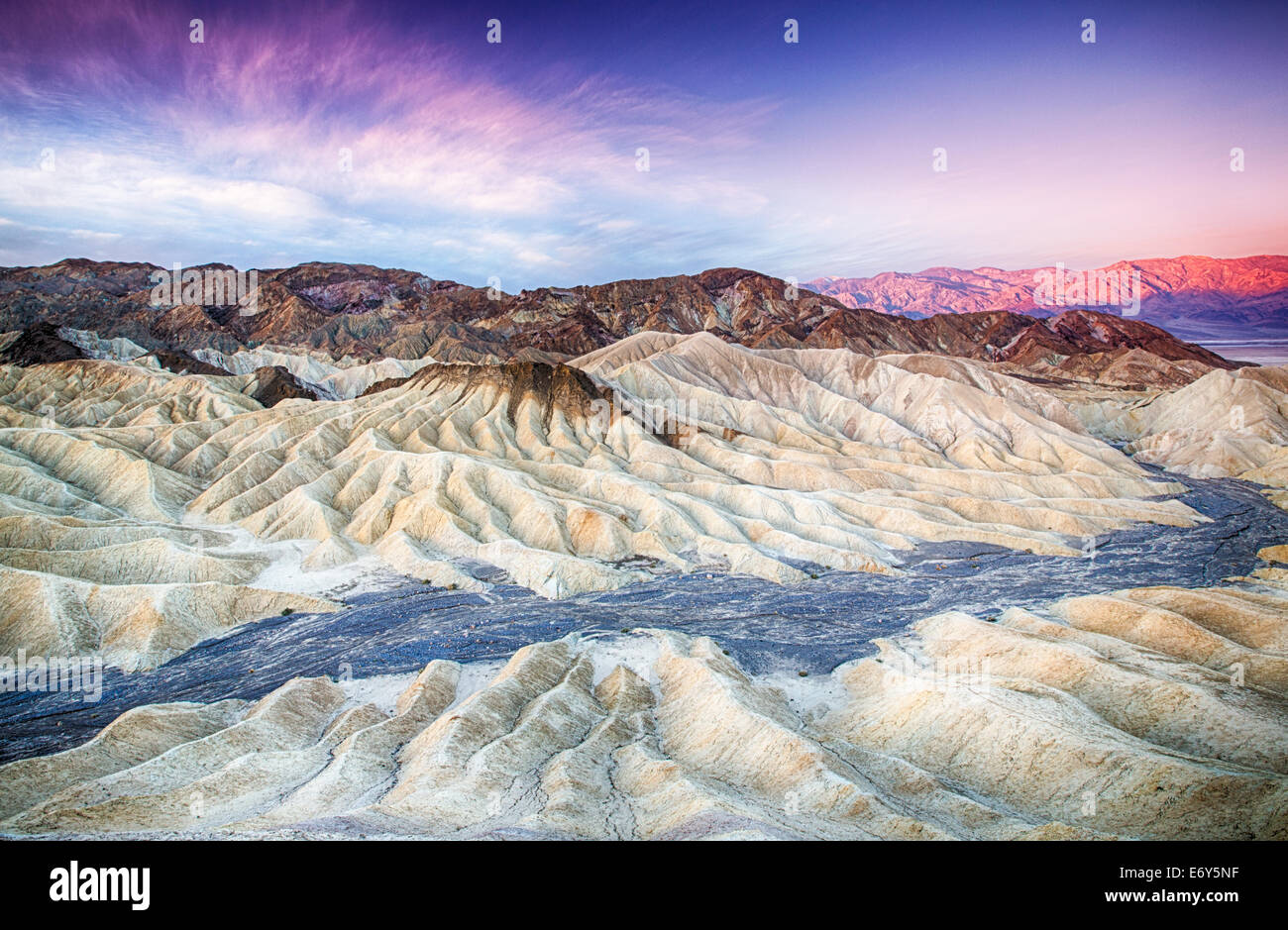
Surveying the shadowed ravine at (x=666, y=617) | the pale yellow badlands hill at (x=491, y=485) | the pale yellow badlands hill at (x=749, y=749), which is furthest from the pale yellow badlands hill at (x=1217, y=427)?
the pale yellow badlands hill at (x=749, y=749)

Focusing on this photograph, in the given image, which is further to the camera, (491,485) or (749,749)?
(491,485)

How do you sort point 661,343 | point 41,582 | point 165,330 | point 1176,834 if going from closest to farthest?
point 1176,834 < point 41,582 < point 661,343 < point 165,330

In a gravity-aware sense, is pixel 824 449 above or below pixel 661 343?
below

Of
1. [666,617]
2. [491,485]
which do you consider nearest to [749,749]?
[666,617]

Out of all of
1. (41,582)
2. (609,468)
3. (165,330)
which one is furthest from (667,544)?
(165,330)

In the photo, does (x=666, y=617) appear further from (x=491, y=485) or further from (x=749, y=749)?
(x=491, y=485)

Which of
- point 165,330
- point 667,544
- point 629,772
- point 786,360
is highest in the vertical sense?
point 165,330

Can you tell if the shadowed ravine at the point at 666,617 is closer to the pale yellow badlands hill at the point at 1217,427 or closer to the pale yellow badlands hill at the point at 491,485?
the pale yellow badlands hill at the point at 491,485

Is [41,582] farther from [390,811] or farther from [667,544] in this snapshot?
[667,544]
